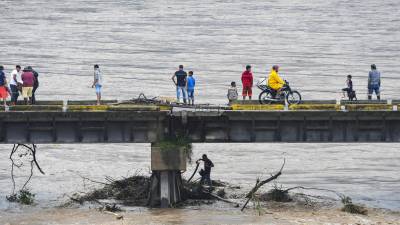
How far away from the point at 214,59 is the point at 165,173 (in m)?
54.9

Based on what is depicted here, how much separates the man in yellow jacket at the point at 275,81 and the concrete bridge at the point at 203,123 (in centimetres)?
78

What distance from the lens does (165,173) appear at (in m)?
38.0

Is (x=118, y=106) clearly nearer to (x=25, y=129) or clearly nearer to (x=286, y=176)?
(x=25, y=129)

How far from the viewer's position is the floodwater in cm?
4731

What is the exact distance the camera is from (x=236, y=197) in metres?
40.1

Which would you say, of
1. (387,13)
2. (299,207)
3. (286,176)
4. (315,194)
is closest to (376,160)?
(286,176)

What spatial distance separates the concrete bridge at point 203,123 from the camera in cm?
3838

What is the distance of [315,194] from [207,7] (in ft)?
271

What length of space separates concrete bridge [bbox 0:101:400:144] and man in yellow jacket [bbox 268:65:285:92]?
2.55 ft

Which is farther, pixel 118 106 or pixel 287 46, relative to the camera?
pixel 287 46

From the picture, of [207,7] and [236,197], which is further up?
[207,7]

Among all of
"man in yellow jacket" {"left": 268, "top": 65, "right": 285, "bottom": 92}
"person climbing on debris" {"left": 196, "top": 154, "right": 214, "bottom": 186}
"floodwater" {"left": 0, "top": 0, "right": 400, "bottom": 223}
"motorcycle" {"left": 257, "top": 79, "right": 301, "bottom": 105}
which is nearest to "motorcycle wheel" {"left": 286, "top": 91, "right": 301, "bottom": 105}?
"motorcycle" {"left": 257, "top": 79, "right": 301, "bottom": 105}

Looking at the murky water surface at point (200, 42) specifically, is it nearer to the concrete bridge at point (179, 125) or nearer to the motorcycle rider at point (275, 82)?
the motorcycle rider at point (275, 82)

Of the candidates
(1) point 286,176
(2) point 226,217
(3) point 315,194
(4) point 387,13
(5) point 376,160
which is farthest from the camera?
(4) point 387,13
